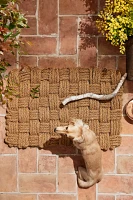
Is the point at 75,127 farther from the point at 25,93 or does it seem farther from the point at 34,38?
the point at 34,38

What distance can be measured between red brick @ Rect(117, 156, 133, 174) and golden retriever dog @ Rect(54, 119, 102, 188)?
18 centimetres

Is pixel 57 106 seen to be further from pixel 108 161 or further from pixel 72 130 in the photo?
pixel 108 161

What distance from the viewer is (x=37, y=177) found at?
285cm

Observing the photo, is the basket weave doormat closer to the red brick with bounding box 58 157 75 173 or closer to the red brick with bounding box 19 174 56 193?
the red brick with bounding box 58 157 75 173

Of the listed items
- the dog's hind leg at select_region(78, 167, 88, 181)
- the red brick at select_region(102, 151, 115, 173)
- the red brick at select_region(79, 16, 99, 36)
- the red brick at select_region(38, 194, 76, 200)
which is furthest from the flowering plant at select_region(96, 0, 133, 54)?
the red brick at select_region(38, 194, 76, 200)

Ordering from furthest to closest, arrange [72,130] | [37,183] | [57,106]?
[37,183] < [57,106] < [72,130]

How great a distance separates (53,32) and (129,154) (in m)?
1.08

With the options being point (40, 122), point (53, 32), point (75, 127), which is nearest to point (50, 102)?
point (40, 122)

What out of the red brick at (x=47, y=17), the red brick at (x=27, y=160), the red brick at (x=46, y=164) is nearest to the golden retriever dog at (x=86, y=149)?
the red brick at (x=46, y=164)

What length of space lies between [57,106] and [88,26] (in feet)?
2.08

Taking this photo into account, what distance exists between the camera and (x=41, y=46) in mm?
2785

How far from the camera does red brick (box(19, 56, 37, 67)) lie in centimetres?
279

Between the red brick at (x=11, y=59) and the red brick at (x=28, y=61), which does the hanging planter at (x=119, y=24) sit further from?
the red brick at (x=11, y=59)

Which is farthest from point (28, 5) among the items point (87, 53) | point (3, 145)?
point (3, 145)
